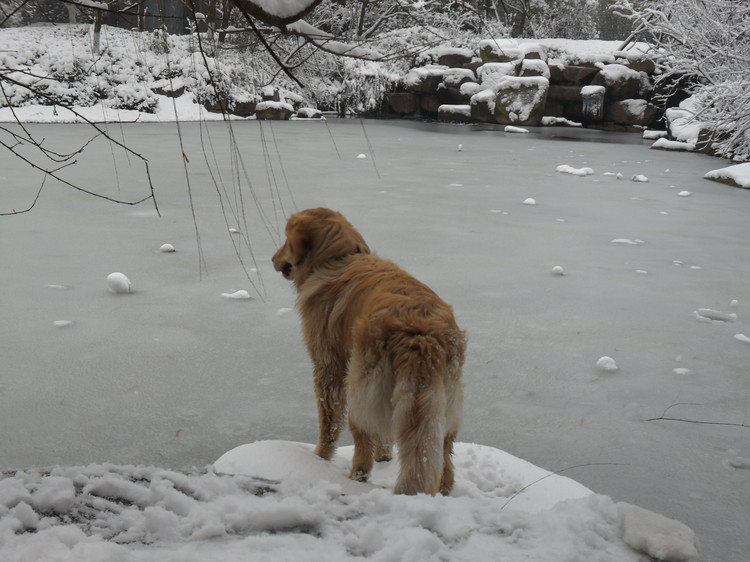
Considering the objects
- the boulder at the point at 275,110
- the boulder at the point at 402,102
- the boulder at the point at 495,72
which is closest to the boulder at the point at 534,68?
the boulder at the point at 495,72

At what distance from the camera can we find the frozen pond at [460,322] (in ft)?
7.79

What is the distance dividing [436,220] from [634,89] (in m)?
16.6

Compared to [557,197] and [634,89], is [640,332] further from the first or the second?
[634,89]

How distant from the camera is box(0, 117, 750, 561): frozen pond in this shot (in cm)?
237

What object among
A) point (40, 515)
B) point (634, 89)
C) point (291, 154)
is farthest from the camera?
point (634, 89)

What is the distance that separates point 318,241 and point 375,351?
0.71 m

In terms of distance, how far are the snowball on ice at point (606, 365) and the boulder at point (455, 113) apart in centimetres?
1864

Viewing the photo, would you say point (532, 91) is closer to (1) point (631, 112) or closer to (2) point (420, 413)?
(1) point (631, 112)

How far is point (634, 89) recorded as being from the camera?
20312 millimetres

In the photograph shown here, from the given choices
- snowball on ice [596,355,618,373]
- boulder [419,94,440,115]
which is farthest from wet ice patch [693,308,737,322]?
boulder [419,94,440,115]

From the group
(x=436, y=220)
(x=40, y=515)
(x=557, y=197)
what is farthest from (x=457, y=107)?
(x=40, y=515)

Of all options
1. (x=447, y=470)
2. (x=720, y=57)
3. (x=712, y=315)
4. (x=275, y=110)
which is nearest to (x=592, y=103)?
(x=720, y=57)

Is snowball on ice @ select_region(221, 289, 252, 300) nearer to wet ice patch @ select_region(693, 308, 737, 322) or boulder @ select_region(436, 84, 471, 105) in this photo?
wet ice patch @ select_region(693, 308, 737, 322)

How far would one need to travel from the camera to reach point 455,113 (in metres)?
21.1
